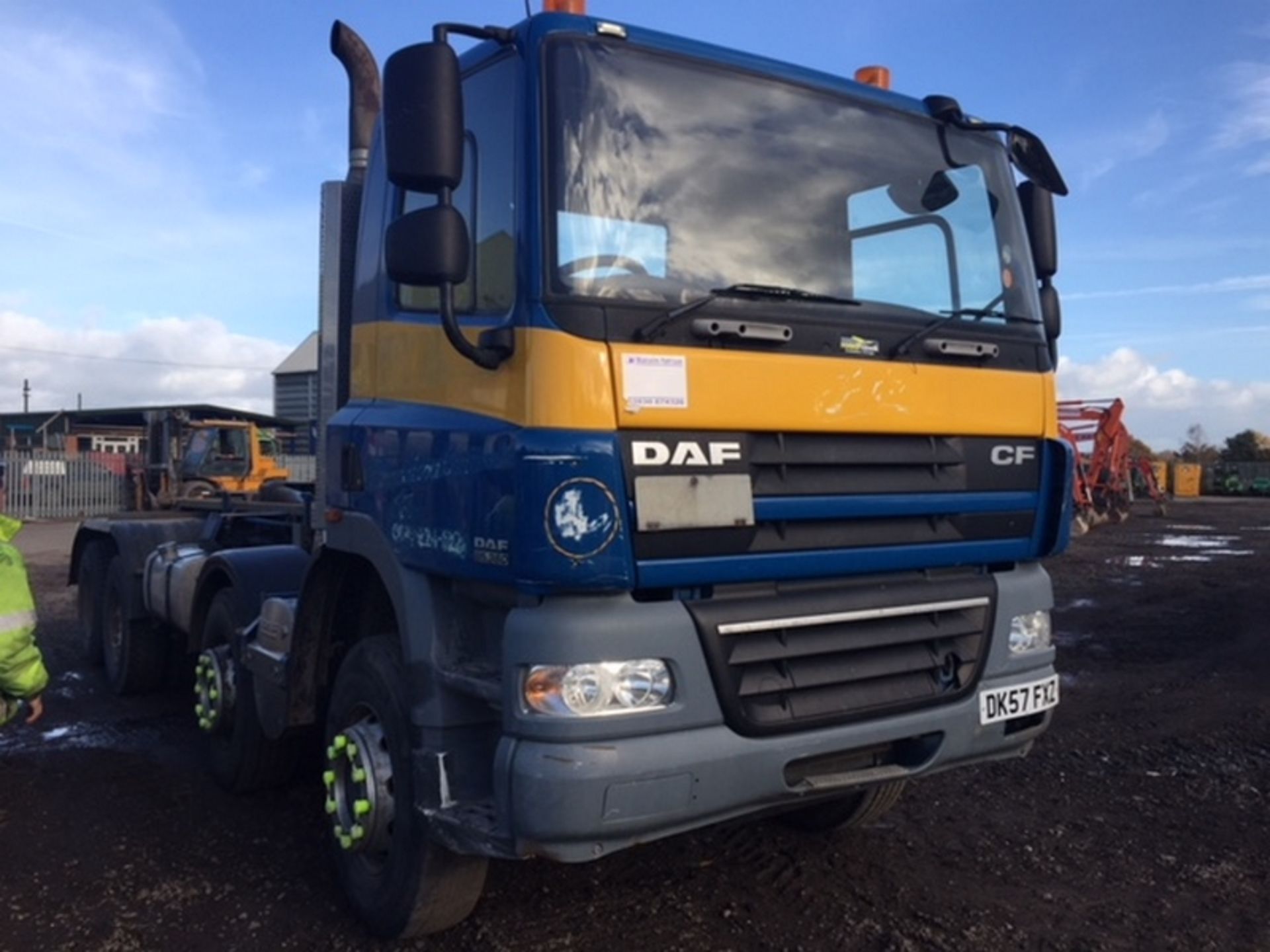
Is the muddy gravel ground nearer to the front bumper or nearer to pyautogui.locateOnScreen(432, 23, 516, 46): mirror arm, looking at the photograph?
the front bumper

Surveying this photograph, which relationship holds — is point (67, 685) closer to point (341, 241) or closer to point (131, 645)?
point (131, 645)

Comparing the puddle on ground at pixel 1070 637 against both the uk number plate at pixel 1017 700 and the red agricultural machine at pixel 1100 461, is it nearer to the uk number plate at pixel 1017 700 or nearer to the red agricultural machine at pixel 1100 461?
the uk number plate at pixel 1017 700

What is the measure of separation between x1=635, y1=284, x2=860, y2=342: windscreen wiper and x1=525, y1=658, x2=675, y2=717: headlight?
0.94 m

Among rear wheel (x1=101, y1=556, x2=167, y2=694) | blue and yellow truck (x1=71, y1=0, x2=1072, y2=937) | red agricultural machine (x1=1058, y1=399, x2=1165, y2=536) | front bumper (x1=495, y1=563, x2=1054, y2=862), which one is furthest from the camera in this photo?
red agricultural machine (x1=1058, y1=399, x2=1165, y2=536)

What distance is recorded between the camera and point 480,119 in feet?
11.4

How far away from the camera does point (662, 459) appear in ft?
10.1

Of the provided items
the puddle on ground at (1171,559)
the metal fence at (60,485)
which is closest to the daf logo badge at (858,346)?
the puddle on ground at (1171,559)

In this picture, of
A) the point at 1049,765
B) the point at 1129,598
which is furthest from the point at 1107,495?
the point at 1049,765

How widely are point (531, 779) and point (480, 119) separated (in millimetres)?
2079

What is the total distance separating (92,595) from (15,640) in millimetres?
4347

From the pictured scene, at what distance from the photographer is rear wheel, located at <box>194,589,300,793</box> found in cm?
518

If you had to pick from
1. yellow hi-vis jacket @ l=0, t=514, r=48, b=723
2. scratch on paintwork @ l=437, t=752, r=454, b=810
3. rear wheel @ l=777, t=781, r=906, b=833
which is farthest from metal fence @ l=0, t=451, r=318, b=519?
scratch on paintwork @ l=437, t=752, r=454, b=810

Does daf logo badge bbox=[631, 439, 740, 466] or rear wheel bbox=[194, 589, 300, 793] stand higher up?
daf logo badge bbox=[631, 439, 740, 466]

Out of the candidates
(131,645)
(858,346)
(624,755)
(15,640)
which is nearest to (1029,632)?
(858,346)
